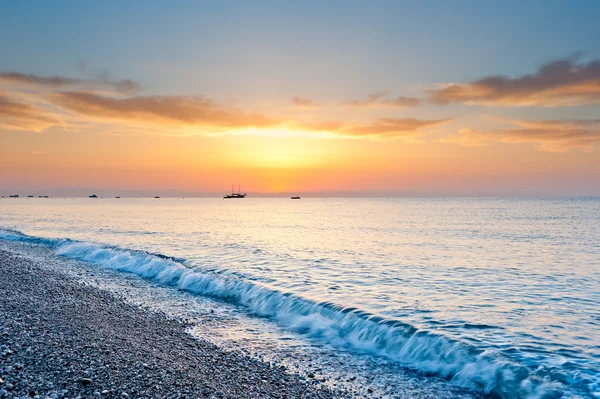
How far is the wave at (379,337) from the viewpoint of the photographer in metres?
9.53

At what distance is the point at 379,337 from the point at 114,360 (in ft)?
26.0

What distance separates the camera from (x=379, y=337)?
12.7 m

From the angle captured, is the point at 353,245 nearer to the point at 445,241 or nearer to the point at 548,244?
the point at 445,241

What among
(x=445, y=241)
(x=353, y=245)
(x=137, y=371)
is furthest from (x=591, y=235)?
(x=137, y=371)

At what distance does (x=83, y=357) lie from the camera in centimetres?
915

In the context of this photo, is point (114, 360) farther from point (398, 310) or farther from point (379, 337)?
point (398, 310)

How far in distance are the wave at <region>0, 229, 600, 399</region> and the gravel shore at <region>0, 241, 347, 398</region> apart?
344 cm

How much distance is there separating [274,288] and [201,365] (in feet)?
30.7

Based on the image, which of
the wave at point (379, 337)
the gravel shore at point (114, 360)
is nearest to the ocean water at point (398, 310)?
the wave at point (379, 337)

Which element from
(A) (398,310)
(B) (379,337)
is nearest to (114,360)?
(B) (379,337)

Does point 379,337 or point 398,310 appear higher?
point 398,310

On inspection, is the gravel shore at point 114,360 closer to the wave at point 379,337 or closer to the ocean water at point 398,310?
the ocean water at point 398,310

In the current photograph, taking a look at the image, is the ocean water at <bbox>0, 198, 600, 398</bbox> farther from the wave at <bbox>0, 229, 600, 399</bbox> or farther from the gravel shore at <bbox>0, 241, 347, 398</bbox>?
the gravel shore at <bbox>0, 241, 347, 398</bbox>

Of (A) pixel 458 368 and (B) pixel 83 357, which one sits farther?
(A) pixel 458 368
